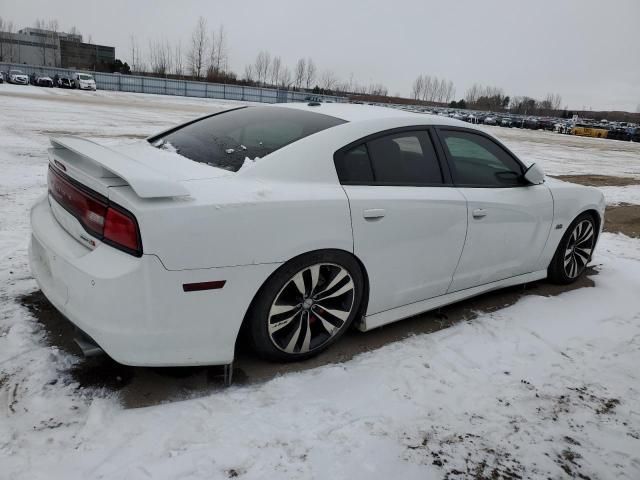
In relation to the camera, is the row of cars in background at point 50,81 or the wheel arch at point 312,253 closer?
the wheel arch at point 312,253

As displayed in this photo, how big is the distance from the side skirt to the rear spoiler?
1451mm

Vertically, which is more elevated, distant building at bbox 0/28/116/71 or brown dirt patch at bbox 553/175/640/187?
distant building at bbox 0/28/116/71

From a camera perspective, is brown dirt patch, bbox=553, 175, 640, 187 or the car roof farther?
brown dirt patch, bbox=553, 175, 640, 187

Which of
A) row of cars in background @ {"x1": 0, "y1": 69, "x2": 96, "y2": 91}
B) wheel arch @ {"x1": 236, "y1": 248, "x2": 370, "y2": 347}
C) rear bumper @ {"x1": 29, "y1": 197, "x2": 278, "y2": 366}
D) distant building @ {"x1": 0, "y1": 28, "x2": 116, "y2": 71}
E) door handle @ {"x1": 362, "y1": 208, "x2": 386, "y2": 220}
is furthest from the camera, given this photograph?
distant building @ {"x1": 0, "y1": 28, "x2": 116, "y2": 71}

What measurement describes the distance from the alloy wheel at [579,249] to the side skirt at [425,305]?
0.61m

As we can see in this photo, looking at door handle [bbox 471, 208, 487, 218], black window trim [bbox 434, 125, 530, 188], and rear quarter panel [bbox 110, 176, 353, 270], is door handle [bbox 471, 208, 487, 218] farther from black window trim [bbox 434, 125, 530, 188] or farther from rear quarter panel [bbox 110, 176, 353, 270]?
rear quarter panel [bbox 110, 176, 353, 270]

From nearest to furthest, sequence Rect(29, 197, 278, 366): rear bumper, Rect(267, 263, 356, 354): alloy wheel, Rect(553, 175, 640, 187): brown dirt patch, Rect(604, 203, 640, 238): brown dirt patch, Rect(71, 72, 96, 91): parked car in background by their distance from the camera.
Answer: Rect(29, 197, 278, 366): rear bumper
Rect(267, 263, 356, 354): alloy wheel
Rect(604, 203, 640, 238): brown dirt patch
Rect(553, 175, 640, 187): brown dirt patch
Rect(71, 72, 96, 91): parked car in background

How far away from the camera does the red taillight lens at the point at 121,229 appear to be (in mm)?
2207

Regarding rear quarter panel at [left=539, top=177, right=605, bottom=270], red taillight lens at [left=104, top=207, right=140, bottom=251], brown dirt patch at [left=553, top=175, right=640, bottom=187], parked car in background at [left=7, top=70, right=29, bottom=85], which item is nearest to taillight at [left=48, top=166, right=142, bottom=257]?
red taillight lens at [left=104, top=207, right=140, bottom=251]

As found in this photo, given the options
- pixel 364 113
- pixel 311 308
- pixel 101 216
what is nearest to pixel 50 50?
pixel 364 113

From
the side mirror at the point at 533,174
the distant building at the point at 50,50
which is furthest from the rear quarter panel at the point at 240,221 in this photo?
the distant building at the point at 50,50

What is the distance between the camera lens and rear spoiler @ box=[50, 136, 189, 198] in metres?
2.18

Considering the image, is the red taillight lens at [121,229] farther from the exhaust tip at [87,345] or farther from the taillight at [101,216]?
the exhaust tip at [87,345]

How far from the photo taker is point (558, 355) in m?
3.31
